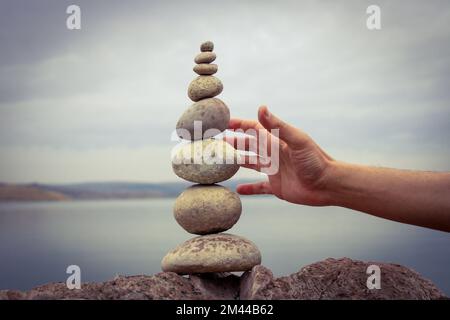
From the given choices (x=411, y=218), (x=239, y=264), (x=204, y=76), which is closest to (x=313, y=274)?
(x=239, y=264)

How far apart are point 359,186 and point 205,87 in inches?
65.8

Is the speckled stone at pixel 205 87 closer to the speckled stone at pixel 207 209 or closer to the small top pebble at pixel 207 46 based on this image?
the small top pebble at pixel 207 46

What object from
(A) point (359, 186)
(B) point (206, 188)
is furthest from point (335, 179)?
(B) point (206, 188)

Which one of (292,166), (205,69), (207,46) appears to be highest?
(207,46)

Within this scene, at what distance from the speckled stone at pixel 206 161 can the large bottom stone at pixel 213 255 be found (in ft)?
1.62

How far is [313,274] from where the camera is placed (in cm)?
460

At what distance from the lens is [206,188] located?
4613 millimetres

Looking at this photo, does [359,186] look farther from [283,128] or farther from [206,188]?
[206,188]

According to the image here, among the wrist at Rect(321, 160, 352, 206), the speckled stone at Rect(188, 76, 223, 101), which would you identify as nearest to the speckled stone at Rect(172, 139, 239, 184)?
the speckled stone at Rect(188, 76, 223, 101)

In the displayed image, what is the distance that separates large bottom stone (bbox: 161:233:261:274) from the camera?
4.36 m

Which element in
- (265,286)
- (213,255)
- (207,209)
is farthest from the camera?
(207,209)

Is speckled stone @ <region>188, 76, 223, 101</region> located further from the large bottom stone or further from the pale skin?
the large bottom stone

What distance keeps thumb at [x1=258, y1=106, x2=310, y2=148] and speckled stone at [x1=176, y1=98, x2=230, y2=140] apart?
436mm
